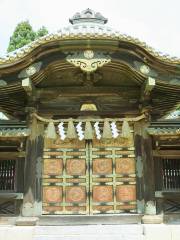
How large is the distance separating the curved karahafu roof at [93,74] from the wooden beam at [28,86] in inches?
5.5

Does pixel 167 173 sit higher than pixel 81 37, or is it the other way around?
pixel 81 37

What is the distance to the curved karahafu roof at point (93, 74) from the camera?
26.7 ft

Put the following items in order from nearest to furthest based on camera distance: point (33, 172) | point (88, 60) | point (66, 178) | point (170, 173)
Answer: point (88, 60) → point (33, 172) → point (66, 178) → point (170, 173)

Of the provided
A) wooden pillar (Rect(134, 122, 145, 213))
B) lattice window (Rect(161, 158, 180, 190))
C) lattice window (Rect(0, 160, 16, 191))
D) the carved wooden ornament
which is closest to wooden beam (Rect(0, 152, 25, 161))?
lattice window (Rect(0, 160, 16, 191))

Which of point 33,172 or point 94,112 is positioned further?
point 94,112

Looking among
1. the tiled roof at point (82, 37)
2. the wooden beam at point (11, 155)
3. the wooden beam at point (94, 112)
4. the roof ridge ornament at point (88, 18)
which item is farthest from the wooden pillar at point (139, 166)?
the roof ridge ornament at point (88, 18)

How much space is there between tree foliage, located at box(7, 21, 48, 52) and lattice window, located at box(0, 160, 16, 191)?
1524cm

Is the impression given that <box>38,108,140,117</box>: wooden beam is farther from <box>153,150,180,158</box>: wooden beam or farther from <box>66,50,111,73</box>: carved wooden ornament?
<box>66,50,111,73</box>: carved wooden ornament

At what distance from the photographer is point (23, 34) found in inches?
926

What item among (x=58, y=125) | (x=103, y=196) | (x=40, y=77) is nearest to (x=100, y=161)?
(x=103, y=196)
